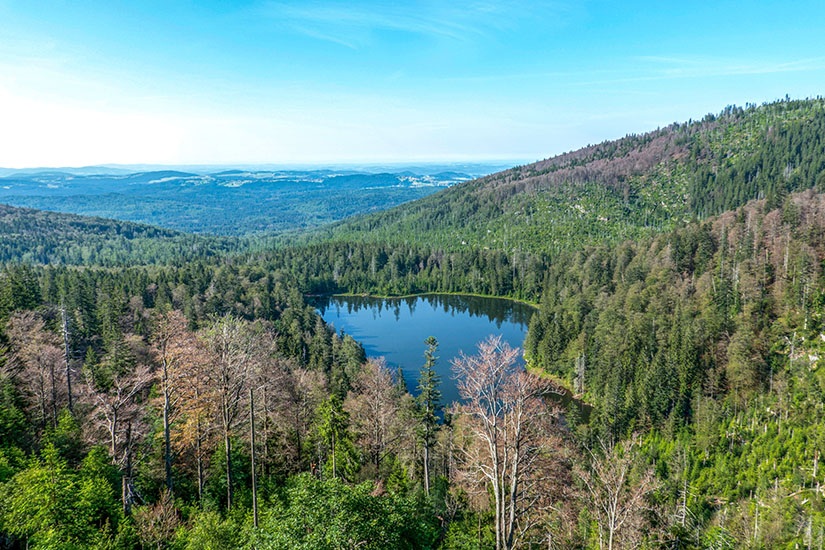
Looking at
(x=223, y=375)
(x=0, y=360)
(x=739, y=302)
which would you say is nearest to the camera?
(x=223, y=375)

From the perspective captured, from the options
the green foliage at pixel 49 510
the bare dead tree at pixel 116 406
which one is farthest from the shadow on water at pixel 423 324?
the green foliage at pixel 49 510

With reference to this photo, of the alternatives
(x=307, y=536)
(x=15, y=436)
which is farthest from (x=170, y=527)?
(x=15, y=436)

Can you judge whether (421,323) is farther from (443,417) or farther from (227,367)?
(227,367)

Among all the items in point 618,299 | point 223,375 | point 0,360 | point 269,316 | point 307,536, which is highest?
point 223,375

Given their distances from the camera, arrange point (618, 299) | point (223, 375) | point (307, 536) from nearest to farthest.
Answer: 1. point (307, 536)
2. point (223, 375)
3. point (618, 299)

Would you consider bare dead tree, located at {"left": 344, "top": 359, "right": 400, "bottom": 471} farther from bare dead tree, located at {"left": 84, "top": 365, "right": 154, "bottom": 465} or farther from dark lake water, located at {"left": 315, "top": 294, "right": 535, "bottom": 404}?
dark lake water, located at {"left": 315, "top": 294, "right": 535, "bottom": 404}

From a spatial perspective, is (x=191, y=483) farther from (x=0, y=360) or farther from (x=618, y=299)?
(x=618, y=299)

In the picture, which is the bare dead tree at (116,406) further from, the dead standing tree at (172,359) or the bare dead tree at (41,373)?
the bare dead tree at (41,373)
